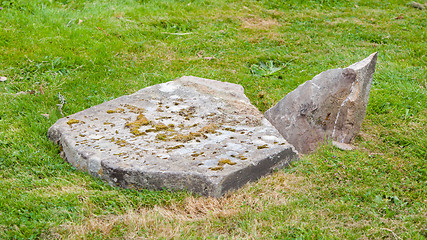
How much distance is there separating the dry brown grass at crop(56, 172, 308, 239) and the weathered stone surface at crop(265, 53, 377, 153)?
1.13 metres

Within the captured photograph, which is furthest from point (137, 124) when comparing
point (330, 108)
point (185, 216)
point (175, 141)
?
point (330, 108)

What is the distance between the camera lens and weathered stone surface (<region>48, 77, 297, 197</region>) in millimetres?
3852

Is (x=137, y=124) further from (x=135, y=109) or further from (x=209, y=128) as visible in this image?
(x=209, y=128)

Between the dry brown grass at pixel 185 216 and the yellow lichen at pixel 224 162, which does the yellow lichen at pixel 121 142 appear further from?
the yellow lichen at pixel 224 162

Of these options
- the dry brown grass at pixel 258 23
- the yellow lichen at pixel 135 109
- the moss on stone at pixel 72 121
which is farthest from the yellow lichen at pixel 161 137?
the dry brown grass at pixel 258 23

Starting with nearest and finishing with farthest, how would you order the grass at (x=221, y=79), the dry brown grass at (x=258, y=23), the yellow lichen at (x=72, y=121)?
the grass at (x=221, y=79) < the yellow lichen at (x=72, y=121) < the dry brown grass at (x=258, y=23)

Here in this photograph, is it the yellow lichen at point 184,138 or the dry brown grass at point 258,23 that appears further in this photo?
the dry brown grass at point 258,23

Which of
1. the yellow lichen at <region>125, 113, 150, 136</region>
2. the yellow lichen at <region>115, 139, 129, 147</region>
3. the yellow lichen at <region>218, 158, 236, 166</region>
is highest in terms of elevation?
the yellow lichen at <region>218, 158, 236, 166</region>

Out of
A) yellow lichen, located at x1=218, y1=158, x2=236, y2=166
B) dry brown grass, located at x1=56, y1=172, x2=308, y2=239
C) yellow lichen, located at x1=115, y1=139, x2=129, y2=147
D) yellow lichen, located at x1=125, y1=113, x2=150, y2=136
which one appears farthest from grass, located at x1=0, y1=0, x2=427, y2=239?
yellow lichen, located at x1=125, y1=113, x2=150, y2=136

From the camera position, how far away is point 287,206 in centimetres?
373

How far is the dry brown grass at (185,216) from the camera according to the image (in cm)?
340

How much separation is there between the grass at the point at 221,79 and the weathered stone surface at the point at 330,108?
1.06 ft

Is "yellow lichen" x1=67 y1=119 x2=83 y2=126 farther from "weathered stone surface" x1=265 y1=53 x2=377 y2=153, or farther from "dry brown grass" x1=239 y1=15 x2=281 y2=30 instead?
"dry brown grass" x1=239 y1=15 x2=281 y2=30

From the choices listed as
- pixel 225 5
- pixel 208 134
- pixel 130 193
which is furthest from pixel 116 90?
pixel 225 5
